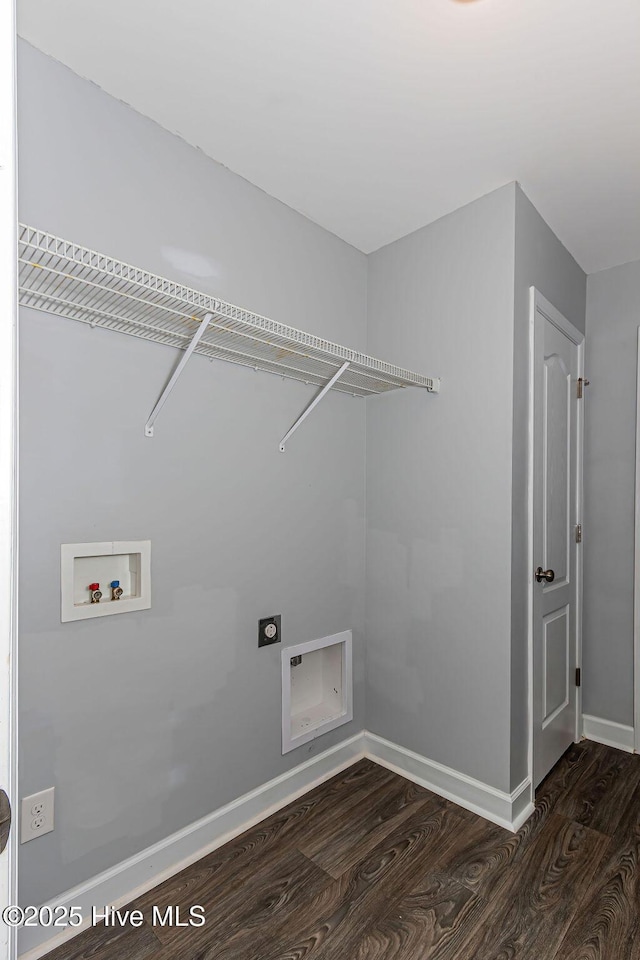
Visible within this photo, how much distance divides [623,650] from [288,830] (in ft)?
6.02

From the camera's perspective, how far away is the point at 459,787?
2.00 meters

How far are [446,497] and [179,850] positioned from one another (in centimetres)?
157

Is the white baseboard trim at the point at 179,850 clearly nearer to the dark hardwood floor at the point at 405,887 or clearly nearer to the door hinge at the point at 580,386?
the dark hardwood floor at the point at 405,887

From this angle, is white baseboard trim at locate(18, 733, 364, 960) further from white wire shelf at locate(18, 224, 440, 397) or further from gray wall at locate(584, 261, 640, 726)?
white wire shelf at locate(18, 224, 440, 397)

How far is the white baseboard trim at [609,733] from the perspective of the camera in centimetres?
247

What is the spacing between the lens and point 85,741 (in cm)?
140

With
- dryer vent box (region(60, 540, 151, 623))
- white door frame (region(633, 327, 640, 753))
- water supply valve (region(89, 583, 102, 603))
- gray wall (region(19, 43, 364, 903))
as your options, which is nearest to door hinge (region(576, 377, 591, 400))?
white door frame (region(633, 327, 640, 753))

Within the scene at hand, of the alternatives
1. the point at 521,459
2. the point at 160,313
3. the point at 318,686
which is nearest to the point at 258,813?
the point at 318,686

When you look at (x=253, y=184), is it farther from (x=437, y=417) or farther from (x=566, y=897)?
(x=566, y=897)

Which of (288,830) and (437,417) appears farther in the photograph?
(437,417)

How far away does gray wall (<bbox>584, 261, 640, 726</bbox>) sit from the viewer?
98.8 inches

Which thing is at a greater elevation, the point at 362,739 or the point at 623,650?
the point at 623,650

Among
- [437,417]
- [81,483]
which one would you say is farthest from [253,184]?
[81,483]

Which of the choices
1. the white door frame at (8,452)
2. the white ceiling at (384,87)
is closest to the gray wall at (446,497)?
the white ceiling at (384,87)
